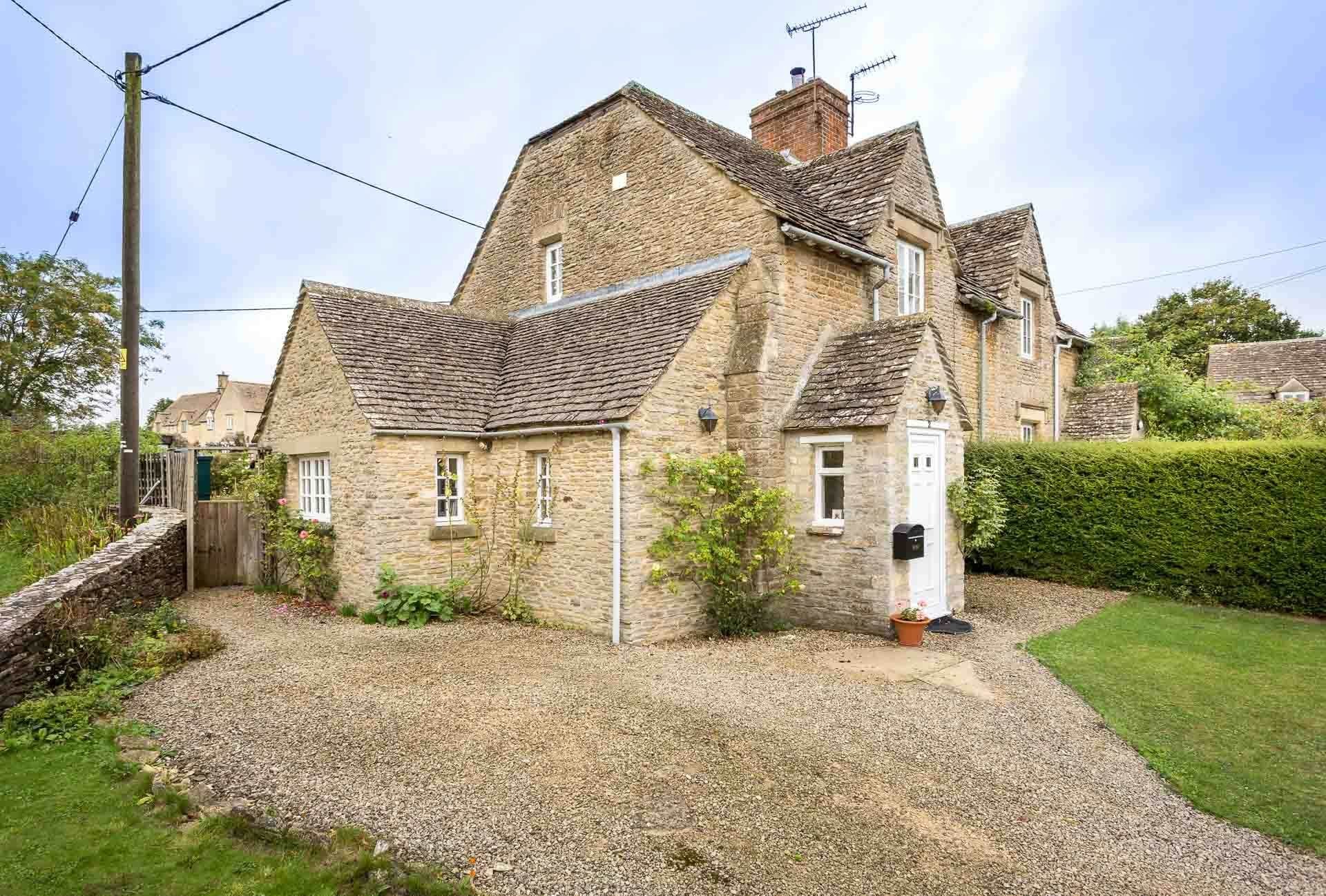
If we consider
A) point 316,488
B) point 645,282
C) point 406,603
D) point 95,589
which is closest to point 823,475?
point 645,282

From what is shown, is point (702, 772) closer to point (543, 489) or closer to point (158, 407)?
point (543, 489)

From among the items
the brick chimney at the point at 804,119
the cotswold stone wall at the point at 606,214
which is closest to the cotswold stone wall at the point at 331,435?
the cotswold stone wall at the point at 606,214

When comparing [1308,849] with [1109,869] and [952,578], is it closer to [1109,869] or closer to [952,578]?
[1109,869]

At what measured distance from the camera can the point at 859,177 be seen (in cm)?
1491

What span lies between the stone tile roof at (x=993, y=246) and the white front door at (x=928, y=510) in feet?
31.6

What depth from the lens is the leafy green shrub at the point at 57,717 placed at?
658 centimetres

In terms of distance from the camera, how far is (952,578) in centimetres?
1187

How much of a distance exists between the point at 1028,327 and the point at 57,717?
74.6ft

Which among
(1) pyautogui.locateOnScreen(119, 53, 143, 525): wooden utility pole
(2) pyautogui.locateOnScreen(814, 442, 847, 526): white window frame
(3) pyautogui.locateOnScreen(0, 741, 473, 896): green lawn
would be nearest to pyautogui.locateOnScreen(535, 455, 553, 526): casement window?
(2) pyautogui.locateOnScreen(814, 442, 847, 526): white window frame

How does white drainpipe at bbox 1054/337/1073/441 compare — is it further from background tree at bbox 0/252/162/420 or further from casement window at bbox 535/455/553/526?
background tree at bbox 0/252/162/420

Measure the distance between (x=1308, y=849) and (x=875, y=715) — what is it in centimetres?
330

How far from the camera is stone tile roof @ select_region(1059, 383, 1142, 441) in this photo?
20.2 metres

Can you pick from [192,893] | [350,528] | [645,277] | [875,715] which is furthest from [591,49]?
[192,893]

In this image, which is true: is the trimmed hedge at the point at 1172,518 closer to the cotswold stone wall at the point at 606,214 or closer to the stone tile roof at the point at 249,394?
the cotswold stone wall at the point at 606,214
